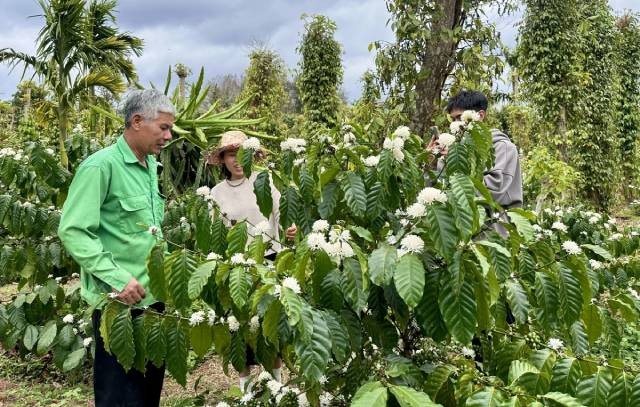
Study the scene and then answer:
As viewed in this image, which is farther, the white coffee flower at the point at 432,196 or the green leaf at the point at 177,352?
the green leaf at the point at 177,352

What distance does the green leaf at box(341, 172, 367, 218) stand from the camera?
4.72 feet

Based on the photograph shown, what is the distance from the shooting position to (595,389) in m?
1.19

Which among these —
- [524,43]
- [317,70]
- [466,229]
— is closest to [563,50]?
[524,43]

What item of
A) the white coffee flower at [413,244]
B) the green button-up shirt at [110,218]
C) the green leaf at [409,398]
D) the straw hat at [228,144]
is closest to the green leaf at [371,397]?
the green leaf at [409,398]

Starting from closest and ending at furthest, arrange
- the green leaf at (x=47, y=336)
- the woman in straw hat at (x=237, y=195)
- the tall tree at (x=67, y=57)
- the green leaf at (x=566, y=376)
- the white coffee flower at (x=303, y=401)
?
1. the green leaf at (x=566, y=376)
2. the white coffee flower at (x=303, y=401)
3. the woman in straw hat at (x=237, y=195)
4. the green leaf at (x=47, y=336)
5. the tall tree at (x=67, y=57)

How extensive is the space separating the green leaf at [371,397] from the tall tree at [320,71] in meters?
11.2

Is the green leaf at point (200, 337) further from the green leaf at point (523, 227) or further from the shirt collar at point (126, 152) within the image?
the green leaf at point (523, 227)

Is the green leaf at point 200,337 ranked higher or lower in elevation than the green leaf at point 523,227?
lower

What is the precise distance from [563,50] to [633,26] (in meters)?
5.18

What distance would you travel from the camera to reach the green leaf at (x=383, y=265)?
117cm

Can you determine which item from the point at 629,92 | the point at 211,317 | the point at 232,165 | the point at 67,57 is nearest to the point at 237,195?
the point at 232,165

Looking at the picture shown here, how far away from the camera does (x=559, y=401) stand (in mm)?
1044

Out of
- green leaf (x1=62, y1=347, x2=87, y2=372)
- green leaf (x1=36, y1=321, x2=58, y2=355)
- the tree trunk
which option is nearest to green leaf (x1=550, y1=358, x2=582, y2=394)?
the tree trunk

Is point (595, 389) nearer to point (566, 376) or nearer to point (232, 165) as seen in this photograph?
point (566, 376)
